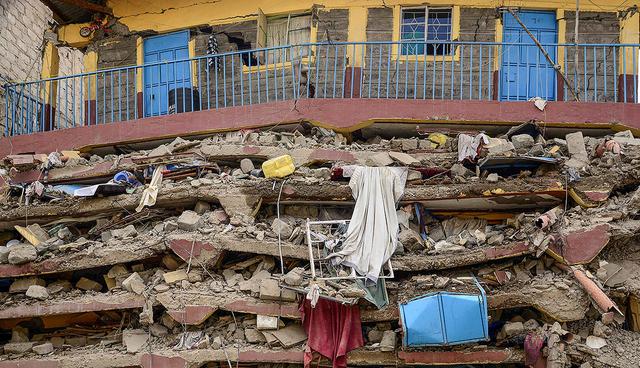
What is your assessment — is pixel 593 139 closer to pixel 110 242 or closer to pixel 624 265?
pixel 624 265

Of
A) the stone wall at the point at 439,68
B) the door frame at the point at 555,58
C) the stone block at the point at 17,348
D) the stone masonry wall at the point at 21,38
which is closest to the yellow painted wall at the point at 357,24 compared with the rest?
the stone wall at the point at 439,68

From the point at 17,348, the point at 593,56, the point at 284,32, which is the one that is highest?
the point at 284,32

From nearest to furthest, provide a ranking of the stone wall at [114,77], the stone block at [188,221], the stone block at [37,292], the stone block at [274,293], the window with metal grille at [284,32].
Result: the stone block at [274,293], the stone block at [188,221], the stone block at [37,292], the window with metal grille at [284,32], the stone wall at [114,77]

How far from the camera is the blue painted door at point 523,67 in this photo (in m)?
14.8

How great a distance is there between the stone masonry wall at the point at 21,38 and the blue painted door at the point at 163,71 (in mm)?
2255

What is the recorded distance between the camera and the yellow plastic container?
1243 centimetres

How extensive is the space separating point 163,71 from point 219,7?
59.6 inches

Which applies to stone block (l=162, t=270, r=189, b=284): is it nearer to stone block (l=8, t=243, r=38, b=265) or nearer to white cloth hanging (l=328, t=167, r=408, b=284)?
white cloth hanging (l=328, t=167, r=408, b=284)

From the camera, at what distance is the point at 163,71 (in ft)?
53.1

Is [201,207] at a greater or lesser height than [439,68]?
lesser

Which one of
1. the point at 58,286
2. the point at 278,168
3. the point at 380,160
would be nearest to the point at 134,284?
the point at 58,286

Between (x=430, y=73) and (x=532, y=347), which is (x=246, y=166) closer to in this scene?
(x=430, y=73)

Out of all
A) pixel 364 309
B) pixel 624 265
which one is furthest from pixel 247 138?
pixel 624 265

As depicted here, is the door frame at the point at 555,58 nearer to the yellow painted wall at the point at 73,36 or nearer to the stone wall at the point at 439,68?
the stone wall at the point at 439,68
